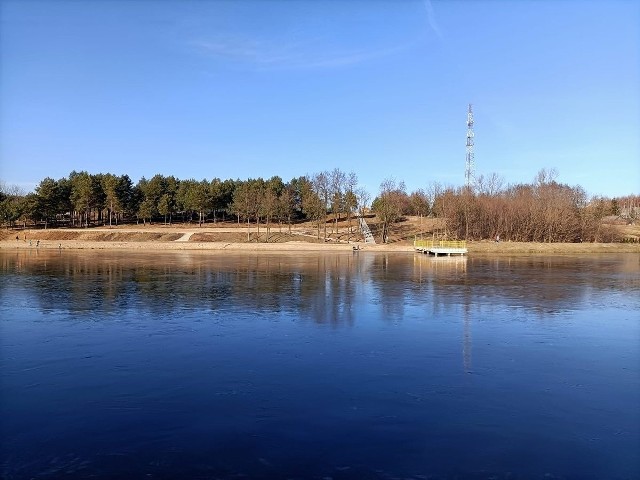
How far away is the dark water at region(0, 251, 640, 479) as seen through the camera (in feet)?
21.8

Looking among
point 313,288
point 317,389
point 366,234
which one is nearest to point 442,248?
point 366,234

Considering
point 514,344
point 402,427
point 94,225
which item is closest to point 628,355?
point 514,344

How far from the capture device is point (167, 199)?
87.1 meters

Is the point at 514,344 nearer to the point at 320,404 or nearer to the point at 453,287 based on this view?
the point at 320,404

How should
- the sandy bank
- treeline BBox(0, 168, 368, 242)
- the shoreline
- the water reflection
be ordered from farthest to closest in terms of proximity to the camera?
treeline BBox(0, 168, 368, 242) < the sandy bank < the shoreline < the water reflection

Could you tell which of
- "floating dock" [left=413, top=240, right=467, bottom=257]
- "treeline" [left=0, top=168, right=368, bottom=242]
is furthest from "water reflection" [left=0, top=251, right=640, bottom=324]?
"treeline" [left=0, top=168, right=368, bottom=242]

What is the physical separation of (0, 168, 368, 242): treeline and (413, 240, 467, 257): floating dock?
802 inches

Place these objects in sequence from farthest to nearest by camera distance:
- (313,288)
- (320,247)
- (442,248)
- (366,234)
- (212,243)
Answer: (366,234) → (212,243) → (320,247) → (442,248) → (313,288)

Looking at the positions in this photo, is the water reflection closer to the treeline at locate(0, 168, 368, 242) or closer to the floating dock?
the floating dock

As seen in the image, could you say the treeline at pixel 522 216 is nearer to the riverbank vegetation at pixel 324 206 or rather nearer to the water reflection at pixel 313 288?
the riverbank vegetation at pixel 324 206

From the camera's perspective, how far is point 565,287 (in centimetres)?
2552

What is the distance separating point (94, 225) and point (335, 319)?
8480 centimetres

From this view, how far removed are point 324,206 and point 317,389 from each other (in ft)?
226

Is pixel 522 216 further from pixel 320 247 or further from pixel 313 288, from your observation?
pixel 313 288
